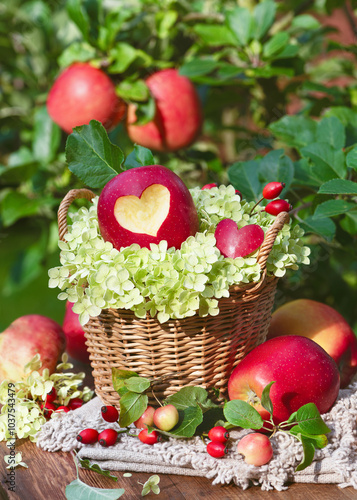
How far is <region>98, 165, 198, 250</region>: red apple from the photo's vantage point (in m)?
0.78

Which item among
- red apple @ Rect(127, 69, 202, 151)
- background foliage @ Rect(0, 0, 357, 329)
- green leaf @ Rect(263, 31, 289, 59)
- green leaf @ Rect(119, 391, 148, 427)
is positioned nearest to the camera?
green leaf @ Rect(119, 391, 148, 427)

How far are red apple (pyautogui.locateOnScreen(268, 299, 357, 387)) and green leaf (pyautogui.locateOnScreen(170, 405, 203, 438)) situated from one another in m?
0.28

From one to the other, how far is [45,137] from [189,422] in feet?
3.28

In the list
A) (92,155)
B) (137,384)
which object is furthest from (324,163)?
(137,384)

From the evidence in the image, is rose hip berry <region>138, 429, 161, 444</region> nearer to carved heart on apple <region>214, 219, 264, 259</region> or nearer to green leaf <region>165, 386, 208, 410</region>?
green leaf <region>165, 386, 208, 410</region>

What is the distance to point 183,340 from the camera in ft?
2.58

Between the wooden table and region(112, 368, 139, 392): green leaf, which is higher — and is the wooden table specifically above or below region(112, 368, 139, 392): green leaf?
below

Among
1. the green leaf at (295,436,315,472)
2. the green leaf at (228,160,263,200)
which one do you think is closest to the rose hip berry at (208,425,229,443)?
the green leaf at (295,436,315,472)

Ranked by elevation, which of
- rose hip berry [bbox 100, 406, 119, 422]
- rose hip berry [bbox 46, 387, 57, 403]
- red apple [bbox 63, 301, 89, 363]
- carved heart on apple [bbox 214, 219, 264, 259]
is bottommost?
red apple [bbox 63, 301, 89, 363]

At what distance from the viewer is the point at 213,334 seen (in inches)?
31.4

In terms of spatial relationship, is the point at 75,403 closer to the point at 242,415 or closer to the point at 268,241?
the point at 242,415

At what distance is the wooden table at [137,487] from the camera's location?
2.31 feet

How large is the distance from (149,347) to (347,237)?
20.8 inches

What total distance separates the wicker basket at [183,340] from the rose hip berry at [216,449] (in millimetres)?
102
